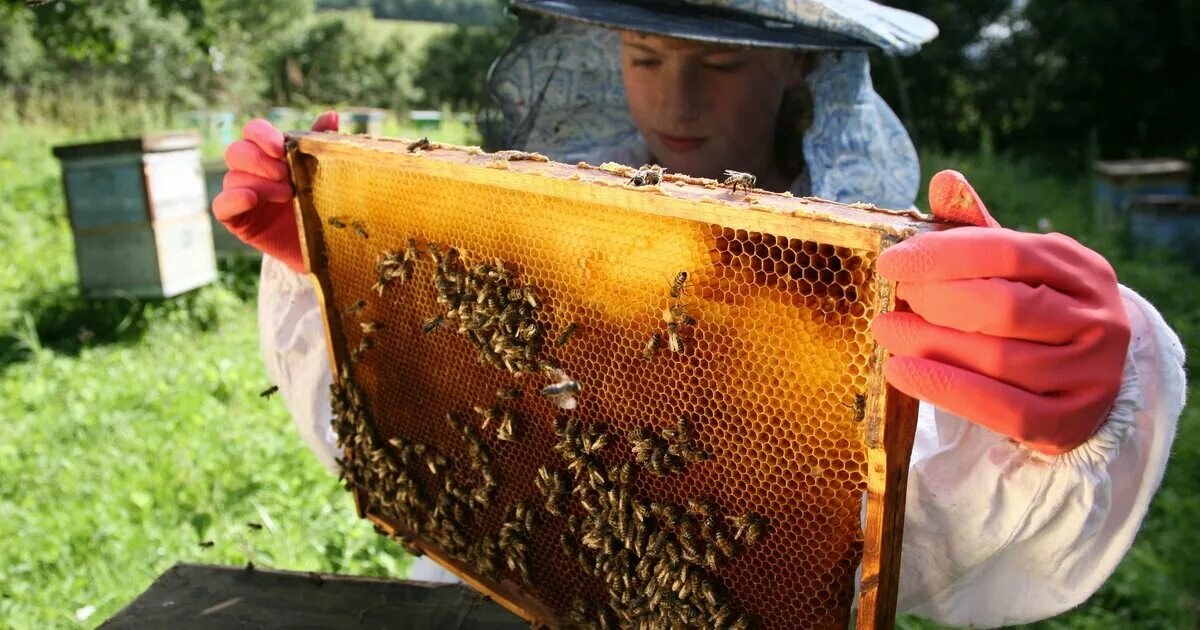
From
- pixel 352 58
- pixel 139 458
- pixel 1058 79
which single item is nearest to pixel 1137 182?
pixel 1058 79

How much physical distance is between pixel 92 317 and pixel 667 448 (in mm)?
7560

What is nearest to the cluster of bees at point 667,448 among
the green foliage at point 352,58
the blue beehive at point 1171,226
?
the blue beehive at point 1171,226

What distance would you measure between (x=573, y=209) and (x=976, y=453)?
0.74m

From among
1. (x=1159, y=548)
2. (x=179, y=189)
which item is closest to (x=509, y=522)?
(x=1159, y=548)

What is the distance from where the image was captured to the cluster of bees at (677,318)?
51.3 inches

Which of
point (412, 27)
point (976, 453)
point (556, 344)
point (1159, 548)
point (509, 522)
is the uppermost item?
point (412, 27)

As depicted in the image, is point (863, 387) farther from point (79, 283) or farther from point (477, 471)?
point (79, 283)

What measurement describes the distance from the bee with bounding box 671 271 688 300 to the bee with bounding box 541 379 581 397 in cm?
27

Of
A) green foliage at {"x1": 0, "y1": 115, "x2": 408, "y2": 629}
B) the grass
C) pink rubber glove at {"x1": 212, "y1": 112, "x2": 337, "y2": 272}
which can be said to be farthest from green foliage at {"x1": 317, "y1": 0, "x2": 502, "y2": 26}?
pink rubber glove at {"x1": 212, "y1": 112, "x2": 337, "y2": 272}

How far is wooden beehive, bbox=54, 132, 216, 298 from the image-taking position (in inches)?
270

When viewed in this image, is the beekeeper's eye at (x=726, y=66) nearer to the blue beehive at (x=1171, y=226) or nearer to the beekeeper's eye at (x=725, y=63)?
the beekeeper's eye at (x=725, y=63)

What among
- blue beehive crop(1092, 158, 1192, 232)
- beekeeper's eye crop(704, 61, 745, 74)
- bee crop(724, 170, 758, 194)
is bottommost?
blue beehive crop(1092, 158, 1192, 232)

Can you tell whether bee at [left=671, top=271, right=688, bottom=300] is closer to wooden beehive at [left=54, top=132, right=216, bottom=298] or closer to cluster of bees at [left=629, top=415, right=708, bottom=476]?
cluster of bees at [left=629, top=415, right=708, bottom=476]

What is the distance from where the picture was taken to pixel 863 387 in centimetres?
115
